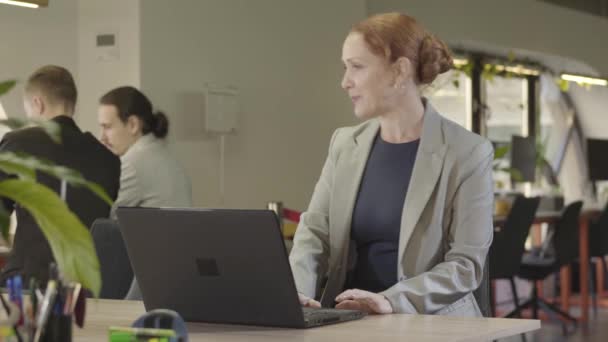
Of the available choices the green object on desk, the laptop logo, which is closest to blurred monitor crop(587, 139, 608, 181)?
the laptop logo

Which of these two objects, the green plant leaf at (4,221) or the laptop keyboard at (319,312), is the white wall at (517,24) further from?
the green plant leaf at (4,221)

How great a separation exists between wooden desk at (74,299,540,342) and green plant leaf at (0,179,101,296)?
2.34 feet

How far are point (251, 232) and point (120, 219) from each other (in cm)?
31

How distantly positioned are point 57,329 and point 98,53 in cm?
482

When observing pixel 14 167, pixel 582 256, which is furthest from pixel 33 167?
pixel 582 256

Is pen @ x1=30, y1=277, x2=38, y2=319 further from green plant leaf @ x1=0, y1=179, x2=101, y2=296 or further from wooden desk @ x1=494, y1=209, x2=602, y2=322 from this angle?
wooden desk @ x1=494, y1=209, x2=602, y2=322

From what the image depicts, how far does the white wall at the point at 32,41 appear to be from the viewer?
5.58m

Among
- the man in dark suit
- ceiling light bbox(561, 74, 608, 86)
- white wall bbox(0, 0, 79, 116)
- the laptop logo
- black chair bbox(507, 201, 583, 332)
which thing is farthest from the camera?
ceiling light bbox(561, 74, 608, 86)

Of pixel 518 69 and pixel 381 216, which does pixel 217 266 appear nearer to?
pixel 381 216

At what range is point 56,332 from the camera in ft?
4.05

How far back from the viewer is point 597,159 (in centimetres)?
1012

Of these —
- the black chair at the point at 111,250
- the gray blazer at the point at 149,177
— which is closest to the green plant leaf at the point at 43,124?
the black chair at the point at 111,250

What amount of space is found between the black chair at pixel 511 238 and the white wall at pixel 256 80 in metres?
1.30

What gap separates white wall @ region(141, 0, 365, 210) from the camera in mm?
5973
